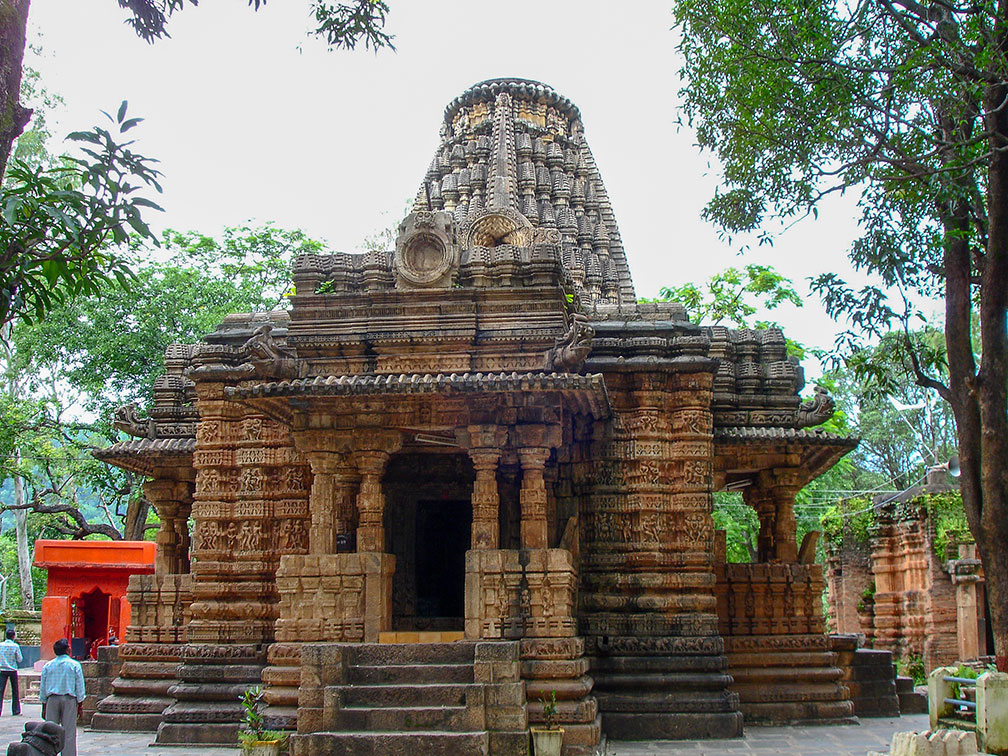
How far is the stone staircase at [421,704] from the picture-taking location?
32.5ft

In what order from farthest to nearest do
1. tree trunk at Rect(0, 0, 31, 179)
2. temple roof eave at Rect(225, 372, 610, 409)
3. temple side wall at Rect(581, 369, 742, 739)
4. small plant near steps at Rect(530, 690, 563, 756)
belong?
temple side wall at Rect(581, 369, 742, 739), temple roof eave at Rect(225, 372, 610, 409), small plant near steps at Rect(530, 690, 563, 756), tree trunk at Rect(0, 0, 31, 179)

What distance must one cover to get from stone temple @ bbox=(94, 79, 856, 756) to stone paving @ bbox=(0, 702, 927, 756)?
14.8 inches

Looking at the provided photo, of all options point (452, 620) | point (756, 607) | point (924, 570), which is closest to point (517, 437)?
point (452, 620)

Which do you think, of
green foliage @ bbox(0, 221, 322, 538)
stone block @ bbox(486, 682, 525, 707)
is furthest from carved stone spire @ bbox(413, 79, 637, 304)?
stone block @ bbox(486, 682, 525, 707)

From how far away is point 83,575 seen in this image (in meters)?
25.5

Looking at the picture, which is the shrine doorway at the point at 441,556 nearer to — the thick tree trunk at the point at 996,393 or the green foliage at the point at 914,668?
the thick tree trunk at the point at 996,393

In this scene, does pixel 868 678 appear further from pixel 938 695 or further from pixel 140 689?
pixel 140 689

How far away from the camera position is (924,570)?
984 inches

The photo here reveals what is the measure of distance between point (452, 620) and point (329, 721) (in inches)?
166

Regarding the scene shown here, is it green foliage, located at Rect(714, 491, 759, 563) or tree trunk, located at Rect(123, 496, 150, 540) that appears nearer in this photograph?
tree trunk, located at Rect(123, 496, 150, 540)

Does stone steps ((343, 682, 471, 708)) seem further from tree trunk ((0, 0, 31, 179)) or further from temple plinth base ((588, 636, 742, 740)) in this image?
tree trunk ((0, 0, 31, 179))

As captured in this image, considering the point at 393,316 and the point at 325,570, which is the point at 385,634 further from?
the point at 393,316

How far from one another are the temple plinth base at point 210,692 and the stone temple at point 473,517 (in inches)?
1.4

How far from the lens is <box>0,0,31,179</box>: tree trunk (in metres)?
5.68
